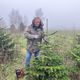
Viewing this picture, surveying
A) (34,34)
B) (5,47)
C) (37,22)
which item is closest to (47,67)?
(34,34)

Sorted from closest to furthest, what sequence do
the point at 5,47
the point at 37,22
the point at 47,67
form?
the point at 47,67 → the point at 37,22 → the point at 5,47

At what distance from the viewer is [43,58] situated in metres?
6.76

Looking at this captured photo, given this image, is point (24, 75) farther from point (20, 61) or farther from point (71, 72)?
point (20, 61)

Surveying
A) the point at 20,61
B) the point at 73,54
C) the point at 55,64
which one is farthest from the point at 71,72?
the point at 20,61

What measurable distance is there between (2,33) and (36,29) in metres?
2.86

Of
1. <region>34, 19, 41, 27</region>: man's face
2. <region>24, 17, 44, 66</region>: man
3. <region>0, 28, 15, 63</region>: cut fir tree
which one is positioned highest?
<region>34, 19, 41, 27</region>: man's face

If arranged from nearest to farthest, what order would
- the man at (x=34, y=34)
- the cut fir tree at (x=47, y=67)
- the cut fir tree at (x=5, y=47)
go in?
the cut fir tree at (x=47, y=67) < the man at (x=34, y=34) < the cut fir tree at (x=5, y=47)

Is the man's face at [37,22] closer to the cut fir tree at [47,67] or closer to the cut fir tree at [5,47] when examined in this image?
the cut fir tree at [47,67]

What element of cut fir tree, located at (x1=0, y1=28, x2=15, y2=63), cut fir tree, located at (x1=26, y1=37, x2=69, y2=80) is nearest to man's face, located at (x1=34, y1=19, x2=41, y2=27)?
cut fir tree, located at (x1=26, y1=37, x2=69, y2=80)

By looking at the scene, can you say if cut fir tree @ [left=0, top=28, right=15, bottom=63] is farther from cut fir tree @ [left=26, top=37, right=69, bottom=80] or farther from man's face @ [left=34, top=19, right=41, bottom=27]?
cut fir tree @ [left=26, top=37, right=69, bottom=80]

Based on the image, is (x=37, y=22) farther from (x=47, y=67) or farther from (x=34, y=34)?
(x=47, y=67)

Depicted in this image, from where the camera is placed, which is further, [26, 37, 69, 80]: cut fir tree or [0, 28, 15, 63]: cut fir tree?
[0, 28, 15, 63]: cut fir tree

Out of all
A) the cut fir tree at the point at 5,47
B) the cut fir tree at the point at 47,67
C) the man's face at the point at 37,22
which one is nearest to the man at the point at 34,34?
the man's face at the point at 37,22

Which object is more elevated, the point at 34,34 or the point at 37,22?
the point at 37,22
